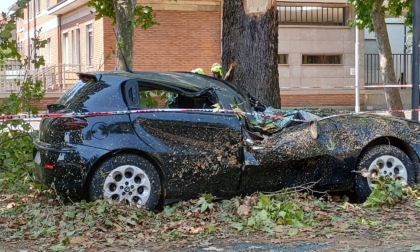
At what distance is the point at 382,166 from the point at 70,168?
3285 mm

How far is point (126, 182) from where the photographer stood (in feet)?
23.3

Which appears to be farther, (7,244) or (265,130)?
(265,130)

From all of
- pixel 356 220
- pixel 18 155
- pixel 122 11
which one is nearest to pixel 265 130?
pixel 356 220

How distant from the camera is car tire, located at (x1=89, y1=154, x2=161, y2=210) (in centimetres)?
706

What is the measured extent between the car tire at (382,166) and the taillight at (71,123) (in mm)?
2934

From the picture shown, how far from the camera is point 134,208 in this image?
22.7 ft

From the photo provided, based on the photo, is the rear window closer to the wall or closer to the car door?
the car door

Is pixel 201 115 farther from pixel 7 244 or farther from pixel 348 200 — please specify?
pixel 7 244

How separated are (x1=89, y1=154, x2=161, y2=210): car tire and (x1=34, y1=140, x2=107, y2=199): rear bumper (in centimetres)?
11

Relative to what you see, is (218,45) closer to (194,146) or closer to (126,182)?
(194,146)

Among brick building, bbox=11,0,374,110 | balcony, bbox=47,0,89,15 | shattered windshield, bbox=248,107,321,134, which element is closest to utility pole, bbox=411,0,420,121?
shattered windshield, bbox=248,107,321,134

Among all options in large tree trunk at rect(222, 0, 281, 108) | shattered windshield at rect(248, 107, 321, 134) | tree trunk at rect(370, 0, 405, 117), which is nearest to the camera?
shattered windshield at rect(248, 107, 321, 134)

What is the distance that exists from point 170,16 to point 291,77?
576 centimetres

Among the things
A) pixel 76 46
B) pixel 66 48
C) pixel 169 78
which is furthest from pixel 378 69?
pixel 169 78
